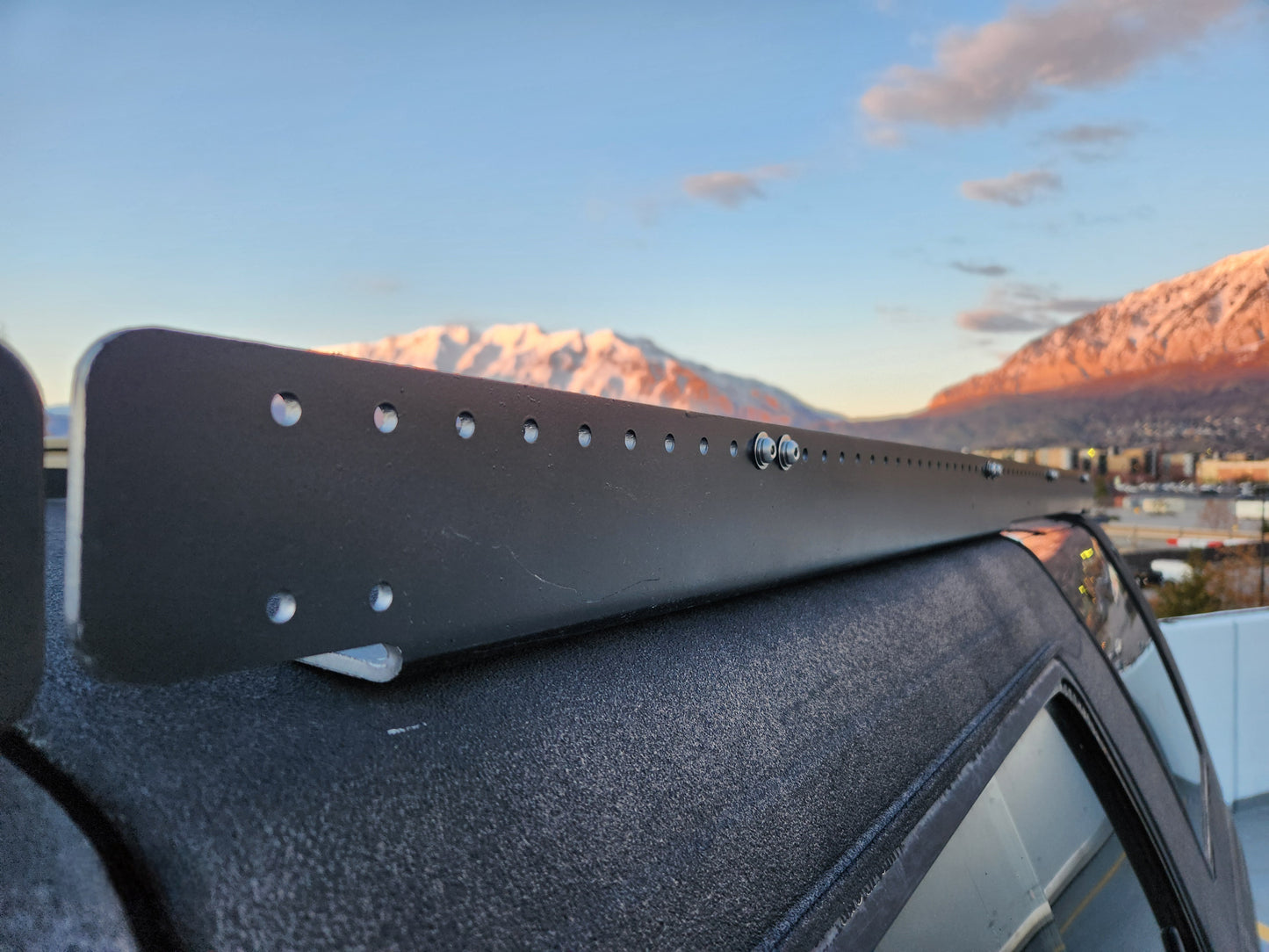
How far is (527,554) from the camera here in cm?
52

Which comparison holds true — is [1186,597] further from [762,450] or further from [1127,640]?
[762,450]

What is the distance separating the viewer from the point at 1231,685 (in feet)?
20.7

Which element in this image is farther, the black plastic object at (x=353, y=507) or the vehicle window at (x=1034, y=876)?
the vehicle window at (x=1034, y=876)

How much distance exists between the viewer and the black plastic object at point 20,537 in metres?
0.24

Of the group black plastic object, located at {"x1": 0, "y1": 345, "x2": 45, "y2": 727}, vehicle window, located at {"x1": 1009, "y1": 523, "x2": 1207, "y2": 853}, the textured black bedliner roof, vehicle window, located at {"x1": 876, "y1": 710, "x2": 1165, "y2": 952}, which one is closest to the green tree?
vehicle window, located at {"x1": 1009, "y1": 523, "x2": 1207, "y2": 853}

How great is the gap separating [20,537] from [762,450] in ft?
1.99

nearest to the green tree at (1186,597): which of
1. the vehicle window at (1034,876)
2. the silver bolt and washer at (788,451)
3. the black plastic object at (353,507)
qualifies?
the vehicle window at (1034,876)

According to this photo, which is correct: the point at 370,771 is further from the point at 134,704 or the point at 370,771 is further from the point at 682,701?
the point at 682,701

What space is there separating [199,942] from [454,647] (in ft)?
0.68

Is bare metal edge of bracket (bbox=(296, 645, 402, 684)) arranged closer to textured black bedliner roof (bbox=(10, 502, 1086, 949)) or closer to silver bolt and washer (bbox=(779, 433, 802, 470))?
textured black bedliner roof (bbox=(10, 502, 1086, 949))

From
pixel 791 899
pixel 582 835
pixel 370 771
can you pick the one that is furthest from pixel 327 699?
pixel 791 899

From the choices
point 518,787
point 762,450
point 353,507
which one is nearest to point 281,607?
point 353,507

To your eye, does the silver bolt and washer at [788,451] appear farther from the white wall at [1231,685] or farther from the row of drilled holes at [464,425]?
the white wall at [1231,685]

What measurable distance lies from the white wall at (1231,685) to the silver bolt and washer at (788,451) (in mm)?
6624
